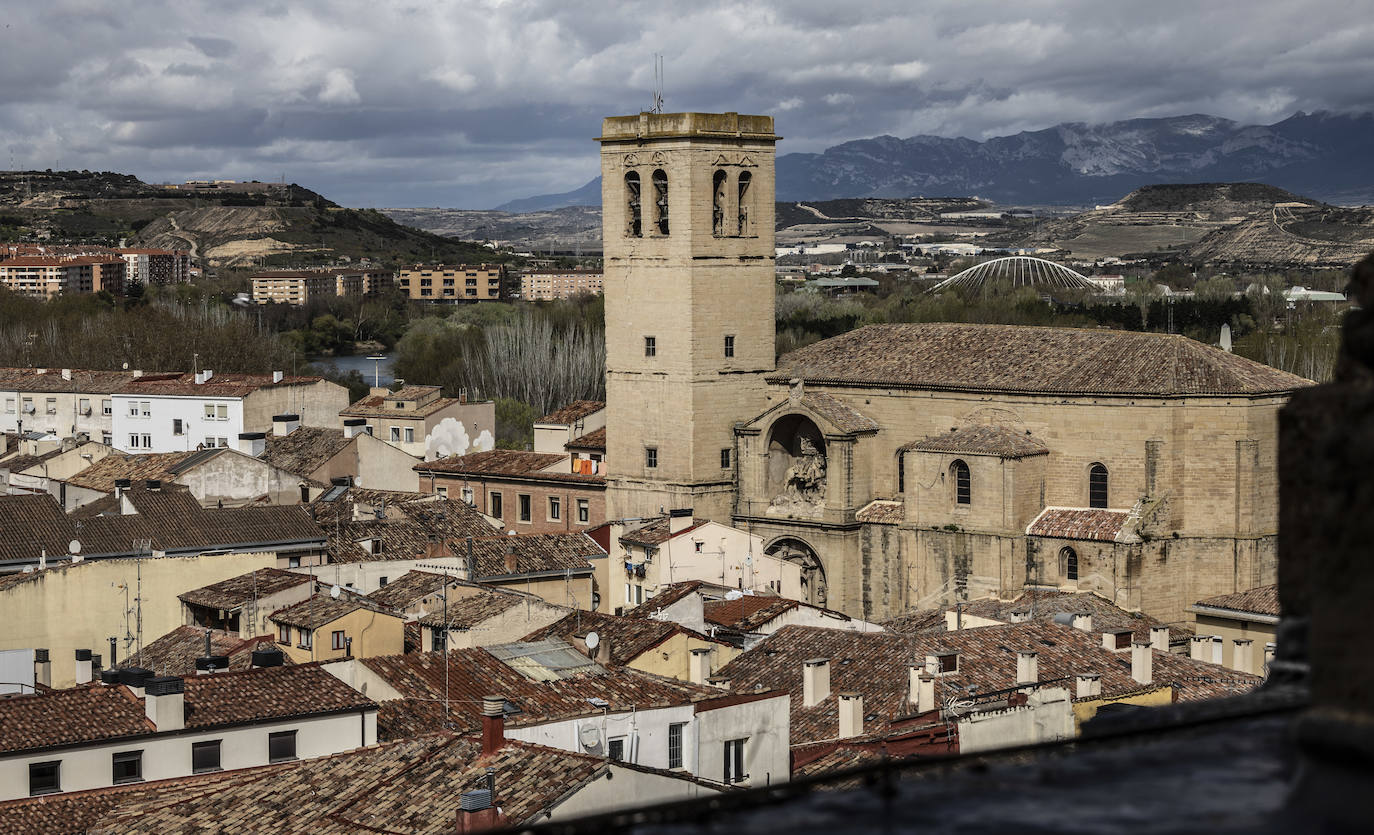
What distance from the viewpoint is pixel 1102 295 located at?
113500mm

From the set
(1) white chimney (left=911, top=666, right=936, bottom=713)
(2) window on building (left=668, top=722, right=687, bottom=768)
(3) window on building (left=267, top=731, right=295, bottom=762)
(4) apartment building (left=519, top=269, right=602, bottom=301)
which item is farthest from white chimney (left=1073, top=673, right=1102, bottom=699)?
(4) apartment building (left=519, top=269, right=602, bottom=301)

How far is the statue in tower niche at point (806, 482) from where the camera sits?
146ft

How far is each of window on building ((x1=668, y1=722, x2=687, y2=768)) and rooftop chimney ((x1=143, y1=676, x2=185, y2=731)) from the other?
Answer: 13.8 ft

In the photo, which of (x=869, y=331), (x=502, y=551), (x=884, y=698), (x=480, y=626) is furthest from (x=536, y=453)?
(x=884, y=698)

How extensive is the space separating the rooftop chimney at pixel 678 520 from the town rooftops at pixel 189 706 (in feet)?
57.2

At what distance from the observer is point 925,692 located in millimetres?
22500

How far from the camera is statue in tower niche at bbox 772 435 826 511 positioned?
44.4m

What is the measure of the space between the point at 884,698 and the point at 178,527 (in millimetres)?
15557

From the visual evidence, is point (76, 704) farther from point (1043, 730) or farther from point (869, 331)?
point (869, 331)

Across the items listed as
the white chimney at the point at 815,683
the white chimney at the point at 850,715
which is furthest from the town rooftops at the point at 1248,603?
the white chimney at the point at 850,715

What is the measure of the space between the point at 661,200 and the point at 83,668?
23.7 meters

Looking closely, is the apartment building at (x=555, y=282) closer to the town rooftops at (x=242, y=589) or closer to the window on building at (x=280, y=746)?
the town rooftops at (x=242, y=589)

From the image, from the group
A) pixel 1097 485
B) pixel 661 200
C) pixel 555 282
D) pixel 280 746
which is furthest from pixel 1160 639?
pixel 555 282

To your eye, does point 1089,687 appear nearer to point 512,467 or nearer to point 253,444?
point 512,467
